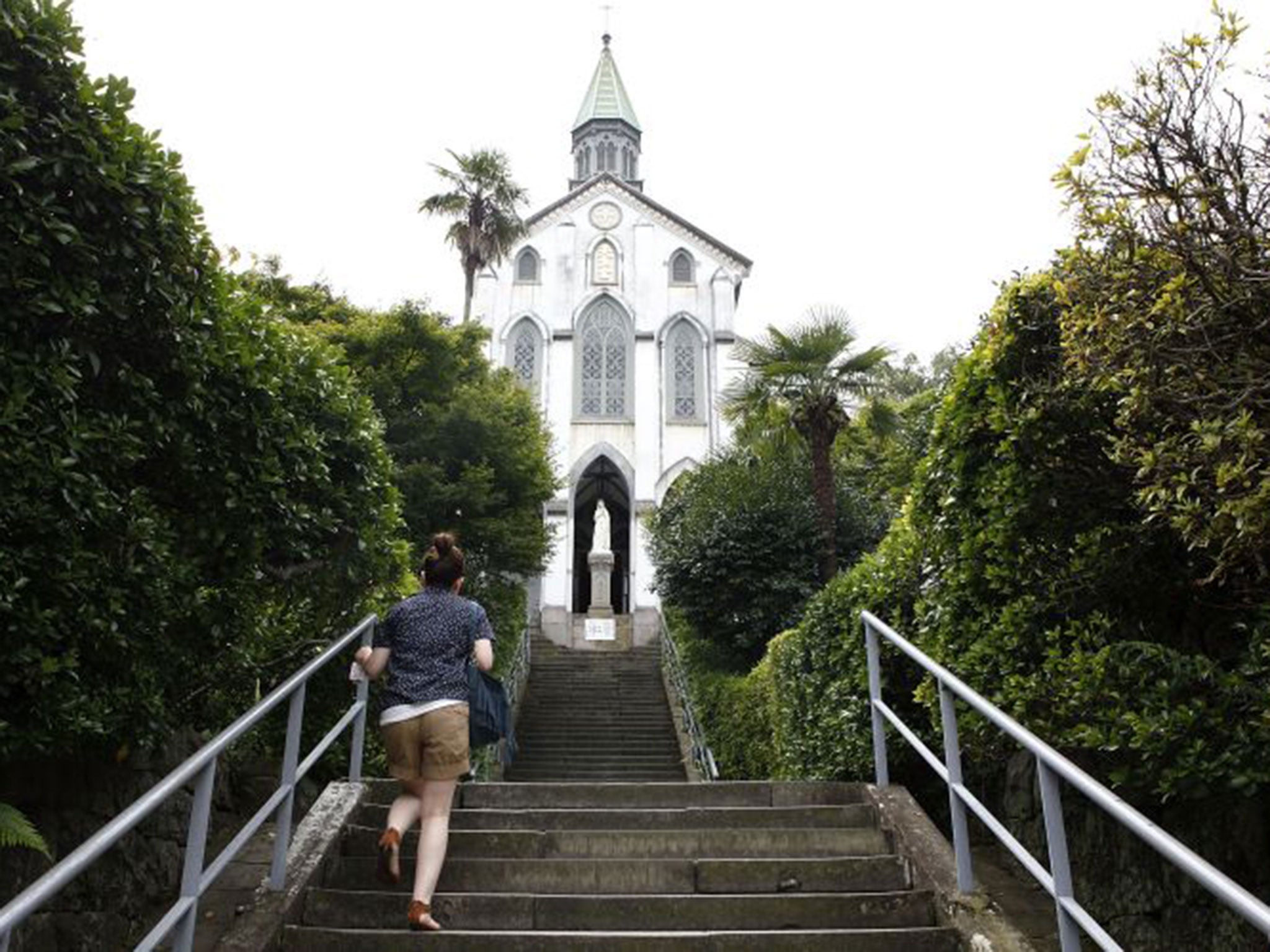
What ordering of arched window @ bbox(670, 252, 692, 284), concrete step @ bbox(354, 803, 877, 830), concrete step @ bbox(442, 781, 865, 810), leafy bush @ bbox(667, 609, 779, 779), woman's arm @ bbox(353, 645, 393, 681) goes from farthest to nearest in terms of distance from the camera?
arched window @ bbox(670, 252, 692, 284), leafy bush @ bbox(667, 609, 779, 779), concrete step @ bbox(442, 781, 865, 810), concrete step @ bbox(354, 803, 877, 830), woman's arm @ bbox(353, 645, 393, 681)

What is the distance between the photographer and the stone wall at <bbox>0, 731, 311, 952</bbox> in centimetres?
386

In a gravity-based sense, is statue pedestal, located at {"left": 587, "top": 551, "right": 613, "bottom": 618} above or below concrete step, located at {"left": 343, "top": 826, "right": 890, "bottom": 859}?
above

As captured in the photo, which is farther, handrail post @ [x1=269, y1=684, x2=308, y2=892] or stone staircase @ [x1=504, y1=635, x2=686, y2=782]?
stone staircase @ [x1=504, y1=635, x2=686, y2=782]

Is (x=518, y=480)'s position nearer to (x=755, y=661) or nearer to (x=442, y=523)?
(x=442, y=523)

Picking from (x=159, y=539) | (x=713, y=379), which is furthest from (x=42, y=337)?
(x=713, y=379)

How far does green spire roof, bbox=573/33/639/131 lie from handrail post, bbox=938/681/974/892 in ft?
128

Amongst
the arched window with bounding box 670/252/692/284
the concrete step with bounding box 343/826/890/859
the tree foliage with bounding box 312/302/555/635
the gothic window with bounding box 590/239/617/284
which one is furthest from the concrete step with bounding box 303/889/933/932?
the arched window with bounding box 670/252/692/284

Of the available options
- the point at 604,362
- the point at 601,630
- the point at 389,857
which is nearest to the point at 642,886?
the point at 389,857

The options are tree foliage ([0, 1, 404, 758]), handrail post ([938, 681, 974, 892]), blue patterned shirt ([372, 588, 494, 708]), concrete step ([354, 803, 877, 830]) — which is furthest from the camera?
concrete step ([354, 803, 877, 830])

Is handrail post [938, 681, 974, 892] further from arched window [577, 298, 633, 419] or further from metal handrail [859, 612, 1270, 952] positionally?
arched window [577, 298, 633, 419]

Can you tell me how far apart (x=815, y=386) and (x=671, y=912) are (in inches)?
450

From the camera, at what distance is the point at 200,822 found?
3.25m

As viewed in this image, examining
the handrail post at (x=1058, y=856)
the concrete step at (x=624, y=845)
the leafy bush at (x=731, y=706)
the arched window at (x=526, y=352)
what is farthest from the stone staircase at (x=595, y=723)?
the arched window at (x=526, y=352)

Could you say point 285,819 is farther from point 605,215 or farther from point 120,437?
point 605,215
